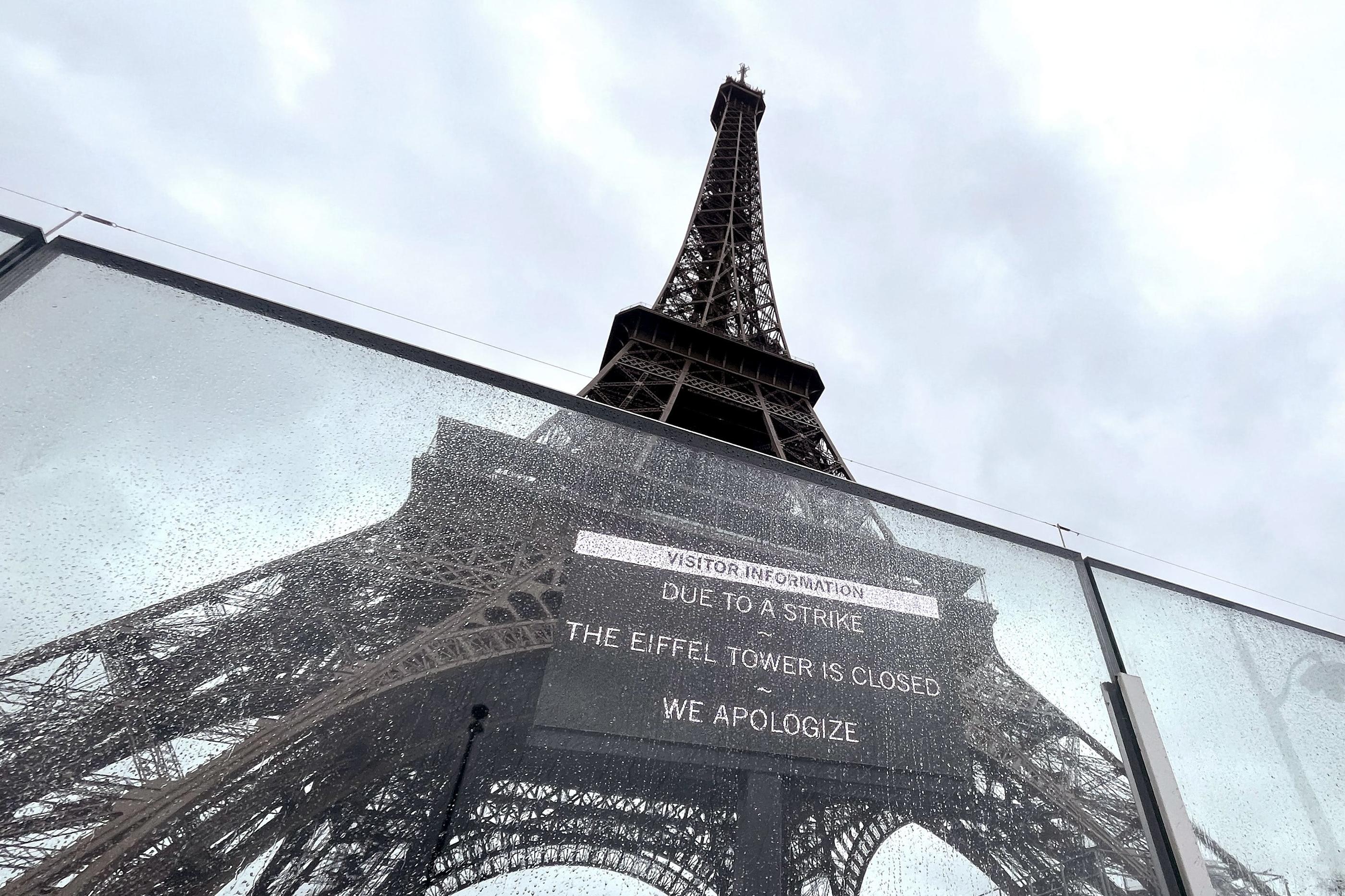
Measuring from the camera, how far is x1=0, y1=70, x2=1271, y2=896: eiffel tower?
195 cm

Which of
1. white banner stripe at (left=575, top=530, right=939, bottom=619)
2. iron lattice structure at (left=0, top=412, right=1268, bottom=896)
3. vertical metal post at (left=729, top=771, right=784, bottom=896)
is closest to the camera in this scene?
iron lattice structure at (left=0, top=412, right=1268, bottom=896)

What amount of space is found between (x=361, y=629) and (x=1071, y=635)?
127 inches

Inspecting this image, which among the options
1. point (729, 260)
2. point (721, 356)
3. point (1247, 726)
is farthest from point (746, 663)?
point (729, 260)

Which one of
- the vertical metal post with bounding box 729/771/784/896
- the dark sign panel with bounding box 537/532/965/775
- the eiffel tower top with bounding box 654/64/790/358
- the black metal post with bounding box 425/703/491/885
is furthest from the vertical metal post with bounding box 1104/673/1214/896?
the eiffel tower top with bounding box 654/64/790/358

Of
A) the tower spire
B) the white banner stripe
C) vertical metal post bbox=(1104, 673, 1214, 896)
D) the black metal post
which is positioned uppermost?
the tower spire

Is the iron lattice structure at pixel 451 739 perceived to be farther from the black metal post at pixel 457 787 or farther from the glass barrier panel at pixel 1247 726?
the glass barrier panel at pixel 1247 726

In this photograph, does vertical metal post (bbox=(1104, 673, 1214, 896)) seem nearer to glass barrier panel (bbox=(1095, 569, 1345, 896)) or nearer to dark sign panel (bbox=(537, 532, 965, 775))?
glass barrier panel (bbox=(1095, 569, 1345, 896))

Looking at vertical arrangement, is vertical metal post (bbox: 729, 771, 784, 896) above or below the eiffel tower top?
below

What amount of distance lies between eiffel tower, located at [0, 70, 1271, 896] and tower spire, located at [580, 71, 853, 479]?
237 inches

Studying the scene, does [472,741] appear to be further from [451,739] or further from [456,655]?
[456,655]

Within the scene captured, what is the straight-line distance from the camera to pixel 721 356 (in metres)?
16.4

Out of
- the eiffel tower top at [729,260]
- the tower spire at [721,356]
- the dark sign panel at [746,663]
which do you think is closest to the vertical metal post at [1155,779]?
the dark sign panel at [746,663]

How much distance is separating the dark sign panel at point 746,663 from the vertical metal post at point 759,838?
140 mm

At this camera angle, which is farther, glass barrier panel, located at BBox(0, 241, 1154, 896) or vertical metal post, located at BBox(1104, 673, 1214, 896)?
vertical metal post, located at BBox(1104, 673, 1214, 896)
